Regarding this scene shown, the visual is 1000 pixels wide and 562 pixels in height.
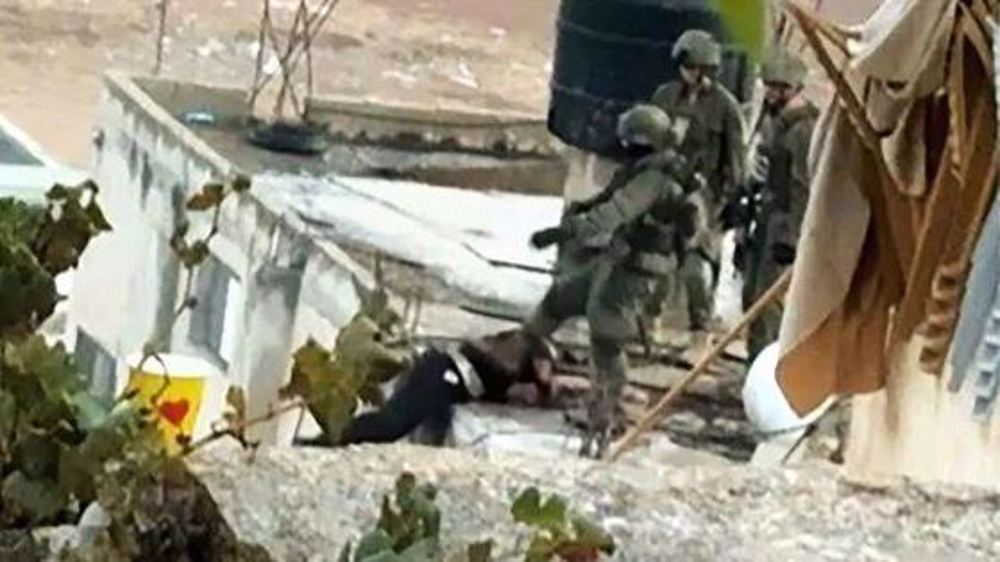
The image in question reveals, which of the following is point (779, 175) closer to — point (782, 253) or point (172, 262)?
point (782, 253)

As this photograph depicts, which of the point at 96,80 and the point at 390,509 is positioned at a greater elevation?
the point at 390,509

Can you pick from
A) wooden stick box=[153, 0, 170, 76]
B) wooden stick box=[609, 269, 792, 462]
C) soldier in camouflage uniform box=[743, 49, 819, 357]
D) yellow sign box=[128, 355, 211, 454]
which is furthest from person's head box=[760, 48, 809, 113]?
yellow sign box=[128, 355, 211, 454]

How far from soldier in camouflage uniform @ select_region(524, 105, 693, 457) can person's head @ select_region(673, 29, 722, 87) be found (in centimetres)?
12

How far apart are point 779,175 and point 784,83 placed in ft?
0.48

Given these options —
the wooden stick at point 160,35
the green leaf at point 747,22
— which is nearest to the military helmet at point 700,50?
the wooden stick at point 160,35

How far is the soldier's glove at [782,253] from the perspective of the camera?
3.57 m

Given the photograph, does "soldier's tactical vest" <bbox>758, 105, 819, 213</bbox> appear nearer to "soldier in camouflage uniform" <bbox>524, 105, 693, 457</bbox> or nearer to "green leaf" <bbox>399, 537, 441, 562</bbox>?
"soldier in camouflage uniform" <bbox>524, 105, 693, 457</bbox>

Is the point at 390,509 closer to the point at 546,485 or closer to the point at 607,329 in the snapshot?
the point at 546,485

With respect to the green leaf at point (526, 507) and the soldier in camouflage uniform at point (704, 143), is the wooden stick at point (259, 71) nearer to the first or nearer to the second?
the soldier in camouflage uniform at point (704, 143)

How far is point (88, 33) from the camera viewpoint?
20.6 ft

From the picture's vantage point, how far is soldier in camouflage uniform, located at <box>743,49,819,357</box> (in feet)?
10.8

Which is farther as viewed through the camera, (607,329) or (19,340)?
(607,329)

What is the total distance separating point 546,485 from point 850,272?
1079mm

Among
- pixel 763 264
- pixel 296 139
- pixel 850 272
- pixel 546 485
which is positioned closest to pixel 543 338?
pixel 763 264
